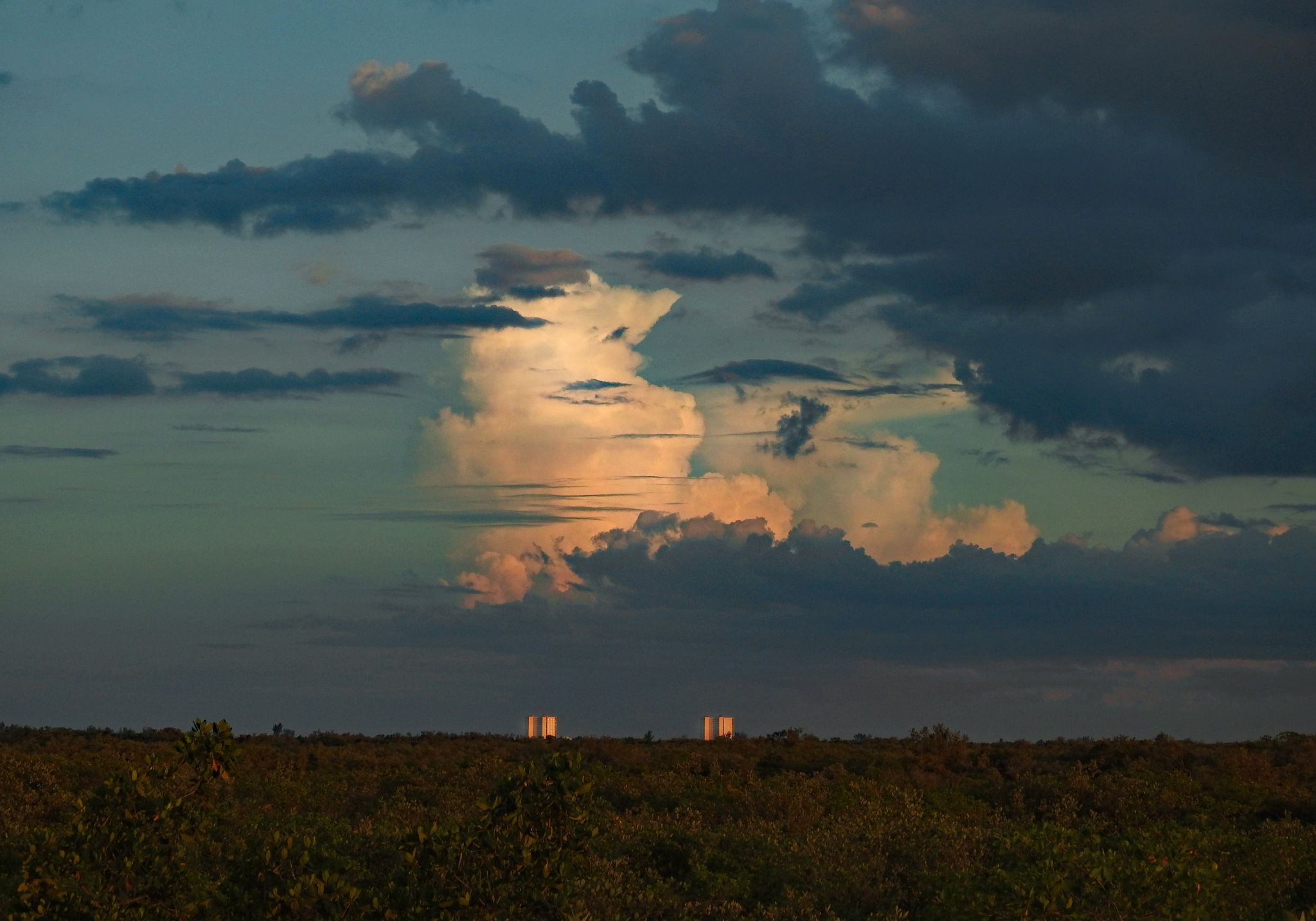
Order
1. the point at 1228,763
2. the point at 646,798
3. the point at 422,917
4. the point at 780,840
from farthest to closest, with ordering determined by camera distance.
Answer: the point at 1228,763, the point at 646,798, the point at 780,840, the point at 422,917

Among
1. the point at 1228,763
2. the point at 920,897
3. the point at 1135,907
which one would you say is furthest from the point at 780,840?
the point at 1228,763

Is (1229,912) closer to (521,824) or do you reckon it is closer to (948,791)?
(521,824)

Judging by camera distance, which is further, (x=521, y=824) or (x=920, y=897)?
(x=920, y=897)

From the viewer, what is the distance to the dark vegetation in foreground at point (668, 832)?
1093cm

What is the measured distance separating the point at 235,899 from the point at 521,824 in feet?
9.97

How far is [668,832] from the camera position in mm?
26656

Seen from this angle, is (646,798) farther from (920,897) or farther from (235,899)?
(235,899)

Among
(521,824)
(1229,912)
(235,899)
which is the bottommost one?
(1229,912)

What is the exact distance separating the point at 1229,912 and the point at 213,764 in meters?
16.5

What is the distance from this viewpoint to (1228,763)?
156ft

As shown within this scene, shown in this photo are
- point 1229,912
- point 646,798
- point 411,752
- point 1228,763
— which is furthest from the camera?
point 411,752

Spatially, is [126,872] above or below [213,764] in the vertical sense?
below

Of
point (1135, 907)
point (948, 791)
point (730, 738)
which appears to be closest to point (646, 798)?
point (948, 791)

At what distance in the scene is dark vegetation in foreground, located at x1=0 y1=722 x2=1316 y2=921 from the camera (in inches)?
430
